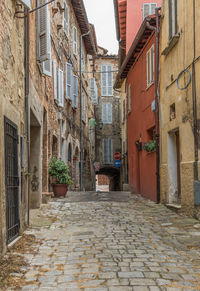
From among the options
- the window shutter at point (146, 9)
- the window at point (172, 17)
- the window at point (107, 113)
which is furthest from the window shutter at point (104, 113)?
the window at point (172, 17)

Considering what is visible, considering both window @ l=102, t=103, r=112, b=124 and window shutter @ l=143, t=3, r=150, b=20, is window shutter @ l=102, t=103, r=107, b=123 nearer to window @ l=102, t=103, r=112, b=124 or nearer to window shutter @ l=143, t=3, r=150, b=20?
window @ l=102, t=103, r=112, b=124

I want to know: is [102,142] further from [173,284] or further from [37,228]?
[173,284]

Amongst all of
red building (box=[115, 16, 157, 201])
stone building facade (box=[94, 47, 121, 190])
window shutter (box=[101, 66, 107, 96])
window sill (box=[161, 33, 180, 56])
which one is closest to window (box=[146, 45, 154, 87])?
red building (box=[115, 16, 157, 201])

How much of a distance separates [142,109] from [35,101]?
5433mm

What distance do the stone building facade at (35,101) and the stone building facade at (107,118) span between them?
823 cm

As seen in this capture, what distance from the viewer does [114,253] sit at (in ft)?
15.2

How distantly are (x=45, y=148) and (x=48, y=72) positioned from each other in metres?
2.25

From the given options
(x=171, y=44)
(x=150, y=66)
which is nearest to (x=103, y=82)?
(x=150, y=66)

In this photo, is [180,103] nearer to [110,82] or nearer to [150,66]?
[150,66]

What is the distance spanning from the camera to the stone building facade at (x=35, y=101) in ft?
15.3

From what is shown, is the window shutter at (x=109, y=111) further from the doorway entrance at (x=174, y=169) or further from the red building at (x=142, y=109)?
the doorway entrance at (x=174, y=169)

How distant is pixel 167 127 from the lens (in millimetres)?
9281

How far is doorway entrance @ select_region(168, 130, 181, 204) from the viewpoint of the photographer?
9047mm

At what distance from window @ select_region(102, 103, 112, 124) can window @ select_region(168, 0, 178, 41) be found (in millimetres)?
18761
